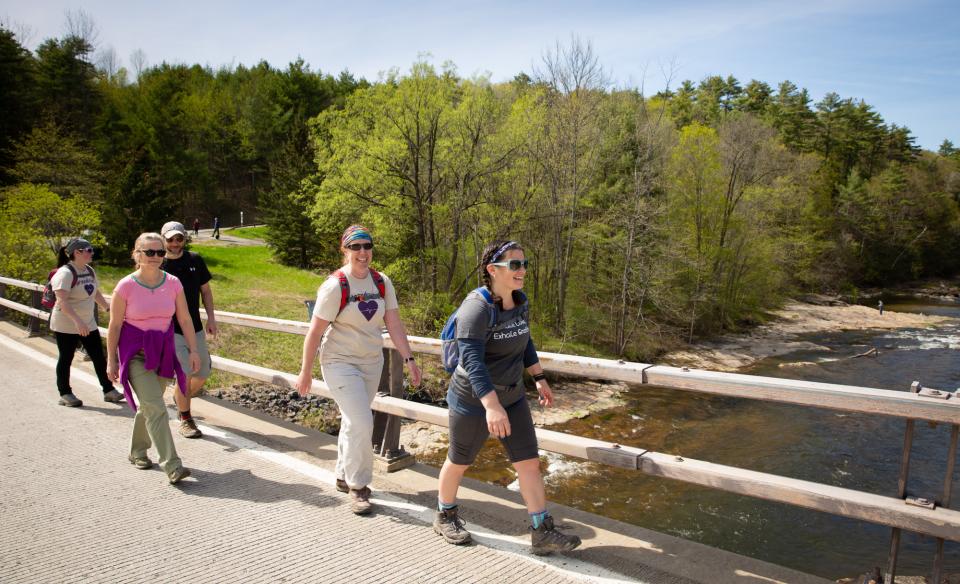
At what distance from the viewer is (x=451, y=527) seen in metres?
3.67

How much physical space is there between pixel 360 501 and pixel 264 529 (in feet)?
2.00

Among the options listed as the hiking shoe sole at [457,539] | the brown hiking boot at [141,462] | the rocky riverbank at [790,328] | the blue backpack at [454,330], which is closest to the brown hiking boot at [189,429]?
the brown hiking boot at [141,462]

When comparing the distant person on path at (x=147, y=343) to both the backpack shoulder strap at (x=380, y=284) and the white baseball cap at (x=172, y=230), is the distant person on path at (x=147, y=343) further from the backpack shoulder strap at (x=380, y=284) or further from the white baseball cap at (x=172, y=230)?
the backpack shoulder strap at (x=380, y=284)

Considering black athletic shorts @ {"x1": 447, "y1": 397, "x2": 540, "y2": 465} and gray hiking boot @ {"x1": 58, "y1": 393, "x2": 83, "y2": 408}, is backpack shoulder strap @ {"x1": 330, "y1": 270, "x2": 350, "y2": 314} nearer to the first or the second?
black athletic shorts @ {"x1": 447, "y1": 397, "x2": 540, "y2": 465}

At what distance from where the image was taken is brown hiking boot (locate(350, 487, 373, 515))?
4.02 meters

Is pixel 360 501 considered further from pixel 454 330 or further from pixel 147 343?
pixel 147 343

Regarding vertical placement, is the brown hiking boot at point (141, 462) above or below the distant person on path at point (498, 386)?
below

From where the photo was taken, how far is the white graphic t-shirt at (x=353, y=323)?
4.12 metres

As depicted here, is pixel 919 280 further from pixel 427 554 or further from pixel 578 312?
pixel 427 554

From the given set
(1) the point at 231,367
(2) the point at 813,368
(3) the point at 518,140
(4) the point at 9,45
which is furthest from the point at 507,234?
(4) the point at 9,45

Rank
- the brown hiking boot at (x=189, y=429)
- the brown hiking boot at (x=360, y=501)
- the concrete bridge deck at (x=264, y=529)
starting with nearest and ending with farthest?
the concrete bridge deck at (x=264, y=529) → the brown hiking boot at (x=360, y=501) → the brown hiking boot at (x=189, y=429)

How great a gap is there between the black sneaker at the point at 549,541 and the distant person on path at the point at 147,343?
8.88 ft

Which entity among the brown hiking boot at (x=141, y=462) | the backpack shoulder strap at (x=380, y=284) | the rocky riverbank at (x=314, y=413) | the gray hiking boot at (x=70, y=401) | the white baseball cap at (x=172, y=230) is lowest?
the rocky riverbank at (x=314, y=413)

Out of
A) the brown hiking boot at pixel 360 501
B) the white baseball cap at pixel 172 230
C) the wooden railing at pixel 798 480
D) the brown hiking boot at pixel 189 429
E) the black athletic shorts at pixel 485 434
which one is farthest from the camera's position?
the brown hiking boot at pixel 189 429
